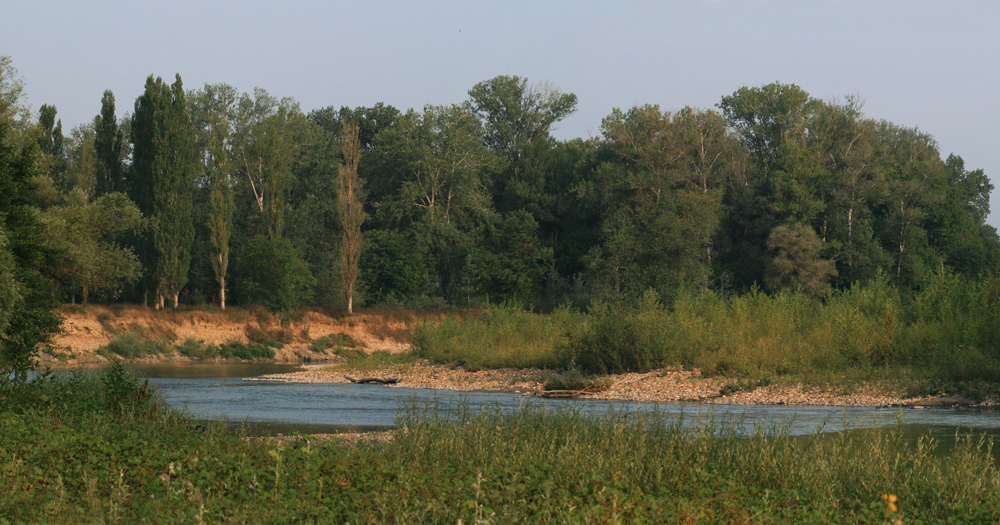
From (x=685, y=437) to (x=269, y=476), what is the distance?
535 centimetres

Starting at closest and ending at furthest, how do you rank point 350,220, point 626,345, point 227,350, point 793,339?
point 793,339, point 626,345, point 227,350, point 350,220

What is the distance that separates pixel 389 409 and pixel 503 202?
172 ft

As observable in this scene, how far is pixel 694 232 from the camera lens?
5709 cm

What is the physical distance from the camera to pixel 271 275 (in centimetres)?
5403

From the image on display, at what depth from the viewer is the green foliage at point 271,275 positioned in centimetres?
5344

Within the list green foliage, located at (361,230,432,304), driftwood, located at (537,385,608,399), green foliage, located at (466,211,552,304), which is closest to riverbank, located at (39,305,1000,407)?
driftwood, located at (537,385,608,399)

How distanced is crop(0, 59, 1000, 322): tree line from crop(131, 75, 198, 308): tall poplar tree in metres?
0.12

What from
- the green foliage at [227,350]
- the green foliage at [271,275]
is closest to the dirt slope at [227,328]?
the green foliage at [227,350]

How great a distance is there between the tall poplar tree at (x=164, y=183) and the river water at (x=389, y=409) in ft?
57.5

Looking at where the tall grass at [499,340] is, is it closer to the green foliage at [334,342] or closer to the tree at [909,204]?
the green foliage at [334,342]

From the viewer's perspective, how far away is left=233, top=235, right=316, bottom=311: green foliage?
175ft

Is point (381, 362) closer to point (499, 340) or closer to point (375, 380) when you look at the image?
point (499, 340)

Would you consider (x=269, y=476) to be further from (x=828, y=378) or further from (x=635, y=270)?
(x=635, y=270)

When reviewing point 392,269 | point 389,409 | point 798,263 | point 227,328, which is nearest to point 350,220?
point 392,269
